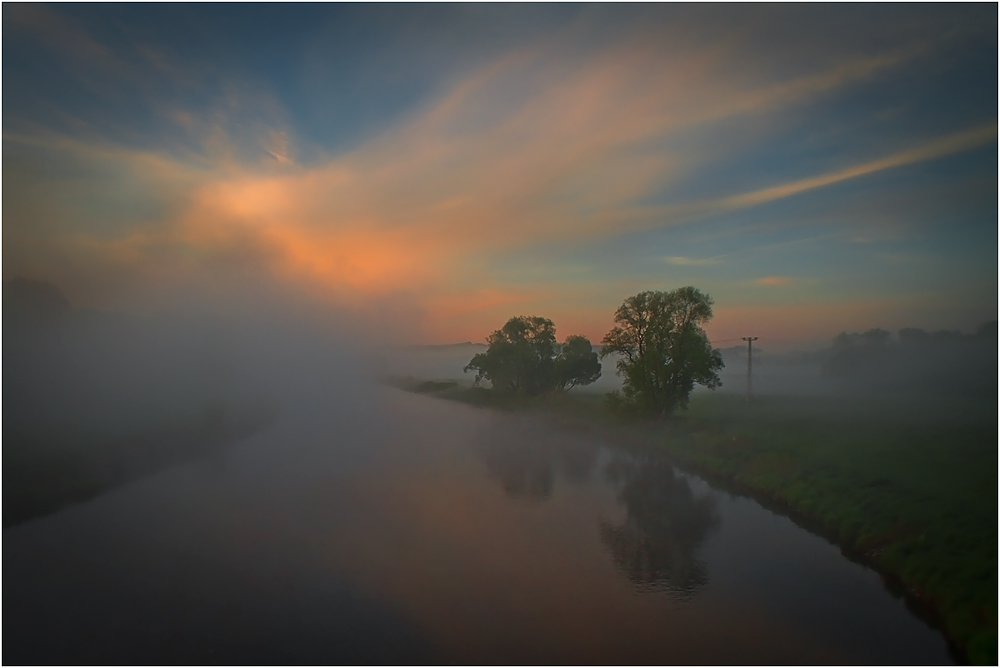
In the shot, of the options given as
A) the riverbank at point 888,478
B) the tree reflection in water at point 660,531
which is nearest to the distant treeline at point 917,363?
the riverbank at point 888,478

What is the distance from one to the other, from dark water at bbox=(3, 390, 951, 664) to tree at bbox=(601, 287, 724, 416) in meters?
9.66

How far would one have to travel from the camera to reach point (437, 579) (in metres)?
15.6

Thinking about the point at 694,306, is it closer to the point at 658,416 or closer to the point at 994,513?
the point at 658,416

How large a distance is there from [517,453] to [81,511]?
75.6ft

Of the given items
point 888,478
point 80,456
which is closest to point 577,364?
point 888,478

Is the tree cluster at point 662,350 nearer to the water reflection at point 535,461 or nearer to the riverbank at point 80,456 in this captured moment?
the water reflection at point 535,461

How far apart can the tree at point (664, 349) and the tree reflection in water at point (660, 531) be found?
28.1 ft

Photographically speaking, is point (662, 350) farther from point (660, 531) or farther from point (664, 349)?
point (660, 531)

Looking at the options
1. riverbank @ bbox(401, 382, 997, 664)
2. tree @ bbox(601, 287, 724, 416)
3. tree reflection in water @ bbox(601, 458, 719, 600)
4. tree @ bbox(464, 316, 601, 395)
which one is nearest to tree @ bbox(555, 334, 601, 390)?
tree @ bbox(464, 316, 601, 395)

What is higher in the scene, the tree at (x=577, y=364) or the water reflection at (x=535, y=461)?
the tree at (x=577, y=364)

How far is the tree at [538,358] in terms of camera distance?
59500mm

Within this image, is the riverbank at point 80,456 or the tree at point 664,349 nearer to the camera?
the riverbank at point 80,456

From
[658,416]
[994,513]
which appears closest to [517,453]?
[658,416]

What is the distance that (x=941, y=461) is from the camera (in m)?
21.3
